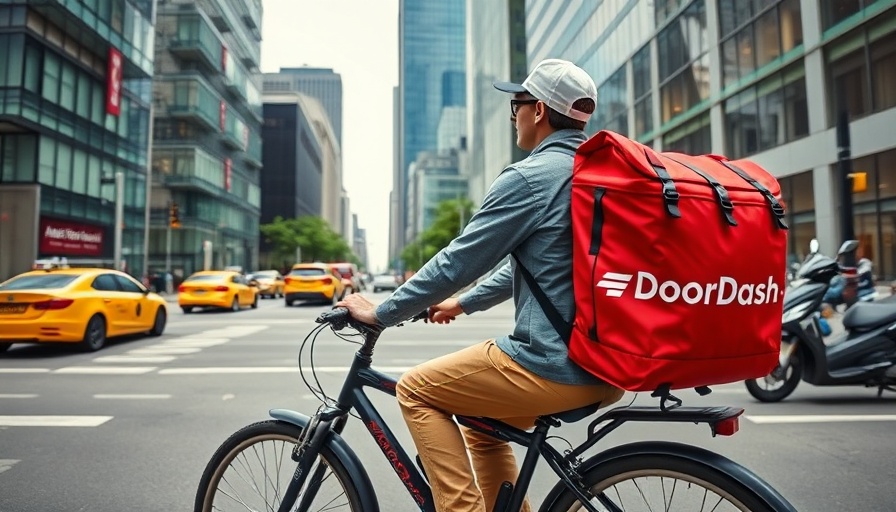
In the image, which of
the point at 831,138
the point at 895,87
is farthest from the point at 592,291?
the point at 831,138

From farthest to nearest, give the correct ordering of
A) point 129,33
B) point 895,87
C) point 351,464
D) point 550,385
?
point 129,33
point 895,87
point 351,464
point 550,385

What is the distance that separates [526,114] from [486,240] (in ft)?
1.69

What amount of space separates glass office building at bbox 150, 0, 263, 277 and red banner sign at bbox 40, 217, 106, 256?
12028 millimetres

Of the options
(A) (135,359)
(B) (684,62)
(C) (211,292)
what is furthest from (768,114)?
(A) (135,359)

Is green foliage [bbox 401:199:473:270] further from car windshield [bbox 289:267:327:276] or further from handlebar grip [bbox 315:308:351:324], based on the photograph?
handlebar grip [bbox 315:308:351:324]

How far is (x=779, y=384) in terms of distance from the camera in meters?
6.46

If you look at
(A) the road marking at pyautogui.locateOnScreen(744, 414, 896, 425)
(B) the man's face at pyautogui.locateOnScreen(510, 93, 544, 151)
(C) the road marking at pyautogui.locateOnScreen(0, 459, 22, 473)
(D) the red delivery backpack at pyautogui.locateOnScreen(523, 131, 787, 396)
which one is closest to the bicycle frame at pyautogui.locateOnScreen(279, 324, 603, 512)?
(D) the red delivery backpack at pyautogui.locateOnScreen(523, 131, 787, 396)

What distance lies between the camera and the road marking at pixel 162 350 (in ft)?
33.7

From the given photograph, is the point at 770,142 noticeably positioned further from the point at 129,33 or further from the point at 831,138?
the point at 129,33

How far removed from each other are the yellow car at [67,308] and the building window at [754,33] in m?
21.8

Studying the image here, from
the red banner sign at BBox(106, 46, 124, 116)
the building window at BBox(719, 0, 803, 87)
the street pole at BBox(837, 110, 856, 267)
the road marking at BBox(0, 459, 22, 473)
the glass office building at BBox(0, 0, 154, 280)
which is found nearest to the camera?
the road marking at BBox(0, 459, 22, 473)

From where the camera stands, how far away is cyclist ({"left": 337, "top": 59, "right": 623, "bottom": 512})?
1943 millimetres

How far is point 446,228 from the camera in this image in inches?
3145

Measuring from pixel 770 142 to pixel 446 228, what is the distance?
57.6 m
